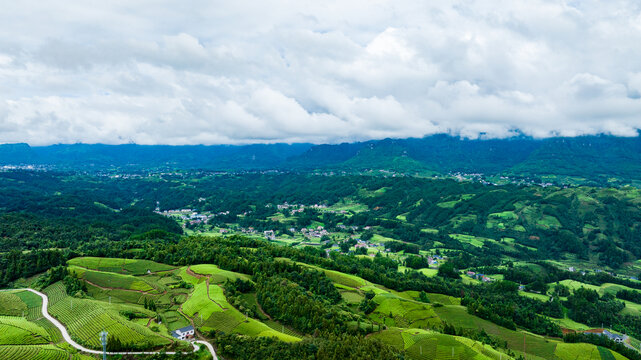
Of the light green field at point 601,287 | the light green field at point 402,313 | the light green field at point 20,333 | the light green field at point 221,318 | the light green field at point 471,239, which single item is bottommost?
the light green field at point 471,239

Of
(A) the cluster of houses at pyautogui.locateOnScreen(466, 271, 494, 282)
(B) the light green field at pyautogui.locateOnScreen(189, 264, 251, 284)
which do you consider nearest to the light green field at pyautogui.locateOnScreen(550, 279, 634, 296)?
(A) the cluster of houses at pyautogui.locateOnScreen(466, 271, 494, 282)

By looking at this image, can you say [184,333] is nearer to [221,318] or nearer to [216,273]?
[221,318]

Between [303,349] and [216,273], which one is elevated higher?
[303,349]

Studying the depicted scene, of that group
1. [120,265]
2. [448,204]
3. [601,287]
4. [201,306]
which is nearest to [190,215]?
[120,265]

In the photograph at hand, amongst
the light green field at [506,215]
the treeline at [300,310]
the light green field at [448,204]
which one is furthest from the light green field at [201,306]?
the light green field at [448,204]

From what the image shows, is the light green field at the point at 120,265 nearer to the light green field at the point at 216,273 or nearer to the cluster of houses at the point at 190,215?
the light green field at the point at 216,273

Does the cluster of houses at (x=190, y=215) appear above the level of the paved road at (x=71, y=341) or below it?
below

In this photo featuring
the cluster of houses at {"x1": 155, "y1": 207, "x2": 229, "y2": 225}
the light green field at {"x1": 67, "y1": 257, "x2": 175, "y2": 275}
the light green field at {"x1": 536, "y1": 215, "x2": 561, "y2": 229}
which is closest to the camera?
the light green field at {"x1": 67, "y1": 257, "x2": 175, "y2": 275}

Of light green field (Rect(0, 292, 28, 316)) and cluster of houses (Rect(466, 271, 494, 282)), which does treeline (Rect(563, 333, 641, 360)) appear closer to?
cluster of houses (Rect(466, 271, 494, 282))

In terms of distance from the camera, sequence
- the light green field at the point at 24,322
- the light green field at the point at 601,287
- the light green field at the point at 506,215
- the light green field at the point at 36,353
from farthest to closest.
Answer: the light green field at the point at 506,215 < the light green field at the point at 601,287 < the light green field at the point at 24,322 < the light green field at the point at 36,353
